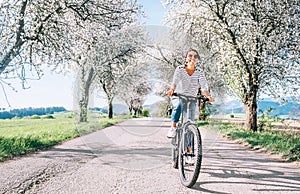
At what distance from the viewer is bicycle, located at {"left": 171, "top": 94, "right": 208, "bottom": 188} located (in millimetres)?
4922

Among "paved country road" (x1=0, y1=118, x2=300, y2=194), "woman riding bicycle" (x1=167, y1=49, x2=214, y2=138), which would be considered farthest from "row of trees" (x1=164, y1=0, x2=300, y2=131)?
"woman riding bicycle" (x1=167, y1=49, x2=214, y2=138)

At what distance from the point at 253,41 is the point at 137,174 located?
34.4 ft

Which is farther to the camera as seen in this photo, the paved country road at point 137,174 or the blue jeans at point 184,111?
the blue jeans at point 184,111

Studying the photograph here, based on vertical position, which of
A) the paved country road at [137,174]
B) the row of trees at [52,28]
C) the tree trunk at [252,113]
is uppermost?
the row of trees at [52,28]

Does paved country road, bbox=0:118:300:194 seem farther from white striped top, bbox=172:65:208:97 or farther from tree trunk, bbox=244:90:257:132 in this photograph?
tree trunk, bbox=244:90:257:132

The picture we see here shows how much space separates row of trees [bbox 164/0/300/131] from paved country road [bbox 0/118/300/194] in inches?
278

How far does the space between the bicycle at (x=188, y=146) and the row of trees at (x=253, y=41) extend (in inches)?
364

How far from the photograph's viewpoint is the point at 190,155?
5285mm

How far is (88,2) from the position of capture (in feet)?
39.2

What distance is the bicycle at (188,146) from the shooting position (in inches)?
194

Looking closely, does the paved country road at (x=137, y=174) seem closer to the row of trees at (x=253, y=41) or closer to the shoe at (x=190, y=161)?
the shoe at (x=190, y=161)

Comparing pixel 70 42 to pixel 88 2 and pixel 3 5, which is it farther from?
pixel 3 5

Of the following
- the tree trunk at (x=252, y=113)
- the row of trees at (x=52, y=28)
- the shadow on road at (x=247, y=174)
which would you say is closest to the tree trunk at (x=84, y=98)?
the row of trees at (x=52, y=28)

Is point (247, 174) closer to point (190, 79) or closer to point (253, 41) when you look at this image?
point (190, 79)
